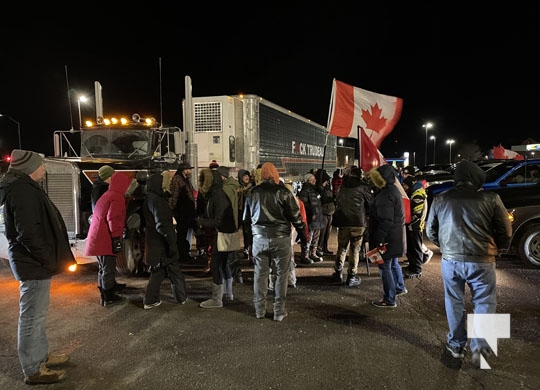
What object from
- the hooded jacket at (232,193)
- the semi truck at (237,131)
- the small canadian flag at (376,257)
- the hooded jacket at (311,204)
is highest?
the semi truck at (237,131)

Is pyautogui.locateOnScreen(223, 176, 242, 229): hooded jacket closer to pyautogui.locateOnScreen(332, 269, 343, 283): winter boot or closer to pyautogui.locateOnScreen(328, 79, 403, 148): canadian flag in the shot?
pyautogui.locateOnScreen(332, 269, 343, 283): winter boot

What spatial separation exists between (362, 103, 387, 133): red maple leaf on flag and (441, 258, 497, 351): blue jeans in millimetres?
5411


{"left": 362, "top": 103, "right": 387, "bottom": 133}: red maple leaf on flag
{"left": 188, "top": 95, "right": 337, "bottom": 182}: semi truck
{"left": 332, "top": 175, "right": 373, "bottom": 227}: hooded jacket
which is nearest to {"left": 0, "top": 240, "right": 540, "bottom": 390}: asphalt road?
{"left": 332, "top": 175, "right": 373, "bottom": 227}: hooded jacket

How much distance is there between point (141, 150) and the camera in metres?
8.24

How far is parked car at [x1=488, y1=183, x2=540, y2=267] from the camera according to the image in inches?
281

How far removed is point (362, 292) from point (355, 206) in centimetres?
123

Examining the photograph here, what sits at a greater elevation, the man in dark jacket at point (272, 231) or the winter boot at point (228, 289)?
the man in dark jacket at point (272, 231)

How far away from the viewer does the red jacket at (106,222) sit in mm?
5230

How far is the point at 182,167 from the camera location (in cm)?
707

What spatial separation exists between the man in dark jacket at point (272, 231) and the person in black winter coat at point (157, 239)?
3.61 feet

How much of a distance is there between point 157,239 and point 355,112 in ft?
17.3

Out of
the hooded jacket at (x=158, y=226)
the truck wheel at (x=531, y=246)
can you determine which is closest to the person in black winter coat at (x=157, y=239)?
the hooded jacket at (x=158, y=226)

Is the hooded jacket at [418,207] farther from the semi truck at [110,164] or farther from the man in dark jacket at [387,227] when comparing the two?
the semi truck at [110,164]

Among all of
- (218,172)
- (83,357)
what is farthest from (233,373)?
(218,172)
